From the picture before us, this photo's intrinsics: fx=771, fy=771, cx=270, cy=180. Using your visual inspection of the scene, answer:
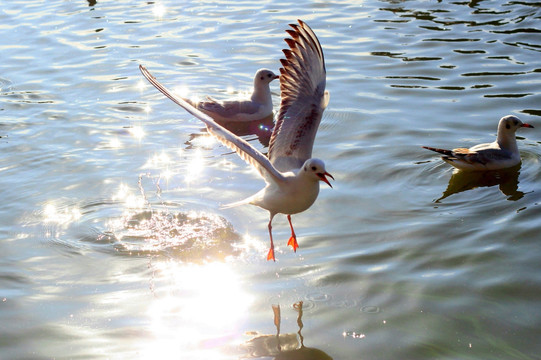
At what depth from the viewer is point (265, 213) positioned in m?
9.11

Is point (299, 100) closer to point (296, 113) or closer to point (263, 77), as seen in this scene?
point (296, 113)

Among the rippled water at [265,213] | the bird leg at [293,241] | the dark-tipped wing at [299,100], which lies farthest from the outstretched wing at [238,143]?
the rippled water at [265,213]

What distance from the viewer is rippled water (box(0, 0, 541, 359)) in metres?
6.61

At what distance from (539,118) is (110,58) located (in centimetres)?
878

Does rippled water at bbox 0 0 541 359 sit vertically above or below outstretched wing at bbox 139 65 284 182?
below

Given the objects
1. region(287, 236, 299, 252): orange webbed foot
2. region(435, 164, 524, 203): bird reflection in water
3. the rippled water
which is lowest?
region(435, 164, 524, 203): bird reflection in water

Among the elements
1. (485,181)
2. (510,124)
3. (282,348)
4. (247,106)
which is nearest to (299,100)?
(282,348)

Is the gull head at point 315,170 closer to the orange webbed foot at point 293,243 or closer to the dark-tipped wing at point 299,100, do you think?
the dark-tipped wing at point 299,100

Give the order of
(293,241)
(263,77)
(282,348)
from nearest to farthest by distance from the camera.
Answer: (282,348)
(293,241)
(263,77)

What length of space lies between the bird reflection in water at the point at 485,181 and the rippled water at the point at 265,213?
0.14 ft

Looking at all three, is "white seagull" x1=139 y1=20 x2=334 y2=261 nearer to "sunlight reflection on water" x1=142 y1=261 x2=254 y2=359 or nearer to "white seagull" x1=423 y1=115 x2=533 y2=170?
"sunlight reflection on water" x1=142 y1=261 x2=254 y2=359

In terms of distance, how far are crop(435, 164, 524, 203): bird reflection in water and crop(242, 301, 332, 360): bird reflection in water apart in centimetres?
339

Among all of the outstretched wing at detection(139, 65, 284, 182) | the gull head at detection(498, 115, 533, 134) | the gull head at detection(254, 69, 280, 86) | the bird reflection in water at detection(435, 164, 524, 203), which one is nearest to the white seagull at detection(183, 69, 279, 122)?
the gull head at detection(254, 69, 280, 86)

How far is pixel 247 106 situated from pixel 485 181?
4.52m
